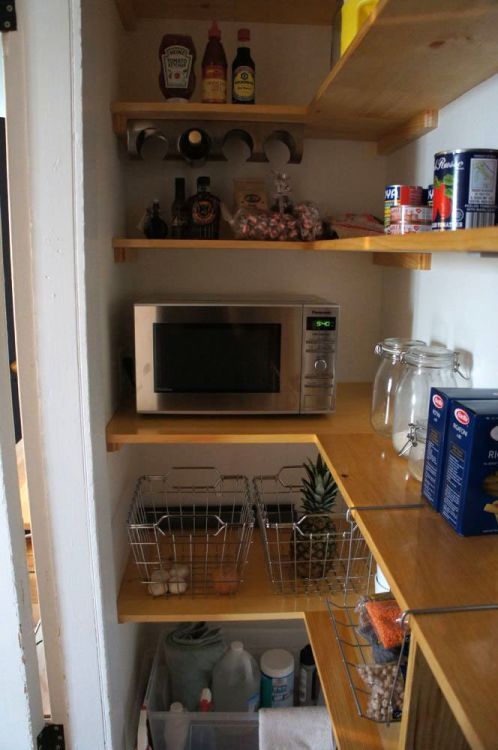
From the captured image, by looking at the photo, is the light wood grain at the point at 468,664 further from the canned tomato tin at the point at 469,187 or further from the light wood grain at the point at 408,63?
the light wood grain at the point at 408,63

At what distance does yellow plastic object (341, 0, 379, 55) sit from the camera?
94cm

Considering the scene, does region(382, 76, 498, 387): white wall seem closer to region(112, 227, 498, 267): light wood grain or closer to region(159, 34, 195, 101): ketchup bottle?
region(112, 227, 498, 267): light wood grain

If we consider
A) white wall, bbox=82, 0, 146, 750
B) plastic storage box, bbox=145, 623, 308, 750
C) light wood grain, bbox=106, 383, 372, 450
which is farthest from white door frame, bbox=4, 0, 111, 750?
plastic storage box, bbox=145, 623, 308, 750

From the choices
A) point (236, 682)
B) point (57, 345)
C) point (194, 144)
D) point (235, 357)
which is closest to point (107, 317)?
point (57, 345)

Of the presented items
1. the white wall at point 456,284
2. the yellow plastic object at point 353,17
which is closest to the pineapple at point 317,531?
the white wall at point 456,284

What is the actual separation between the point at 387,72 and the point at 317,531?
1.09 m

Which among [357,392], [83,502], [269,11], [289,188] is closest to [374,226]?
[289,188]

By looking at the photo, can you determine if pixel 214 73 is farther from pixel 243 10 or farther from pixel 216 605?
pixel 216 605

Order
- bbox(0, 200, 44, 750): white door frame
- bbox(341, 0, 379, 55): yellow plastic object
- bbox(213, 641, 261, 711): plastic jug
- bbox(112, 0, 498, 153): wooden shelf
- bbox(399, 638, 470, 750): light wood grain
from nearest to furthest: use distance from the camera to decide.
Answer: bbox(399, 638, 470, 750): light wood grain < bbox(112, 0, 498, 153): wooden shelf < bbox(341, 0, 379, 55): yellow plastic object < bbox(0, 200, 44, 750): white door frame < bbox(213, 641, 261, 711): plastic jug

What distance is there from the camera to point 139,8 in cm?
140

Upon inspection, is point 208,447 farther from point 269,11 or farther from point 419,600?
point 269,11

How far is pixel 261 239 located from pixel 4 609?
103cm

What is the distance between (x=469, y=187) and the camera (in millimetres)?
796

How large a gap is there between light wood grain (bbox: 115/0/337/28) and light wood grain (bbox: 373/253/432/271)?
2.13ft
